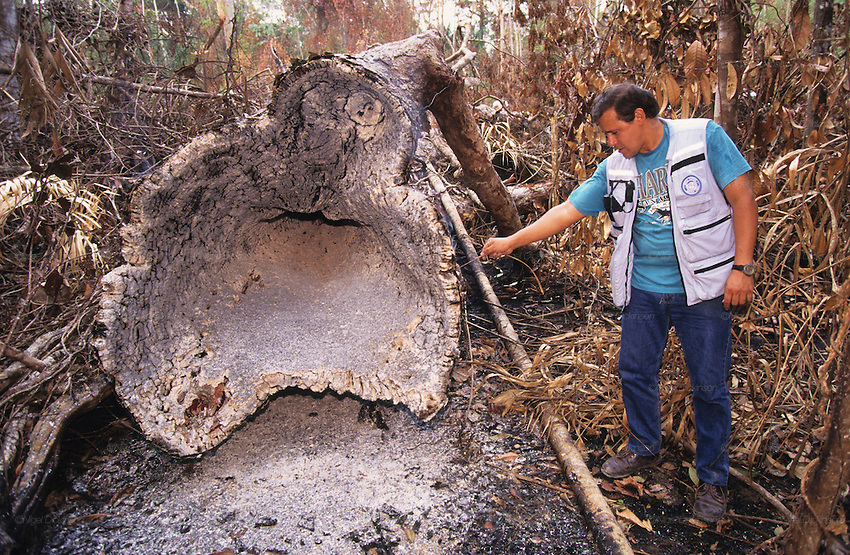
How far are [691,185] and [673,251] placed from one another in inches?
10.0

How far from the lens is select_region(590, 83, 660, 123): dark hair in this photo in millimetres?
1630

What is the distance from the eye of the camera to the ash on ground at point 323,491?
162 centimetres

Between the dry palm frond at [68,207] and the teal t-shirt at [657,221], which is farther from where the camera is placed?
the dry palm frond at [68,207]

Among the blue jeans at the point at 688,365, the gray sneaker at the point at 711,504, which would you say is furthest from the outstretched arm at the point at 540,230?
the gray sneaker at the point at 711,504

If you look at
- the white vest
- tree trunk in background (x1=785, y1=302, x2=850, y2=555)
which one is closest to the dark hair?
the white vest

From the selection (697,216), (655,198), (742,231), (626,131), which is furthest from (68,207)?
(742,231)

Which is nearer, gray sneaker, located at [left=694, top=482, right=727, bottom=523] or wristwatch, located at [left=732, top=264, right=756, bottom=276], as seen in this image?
wristwatch, located at [left=732, top=264, right=756, bottom=276]

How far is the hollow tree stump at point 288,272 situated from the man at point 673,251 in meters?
0.49

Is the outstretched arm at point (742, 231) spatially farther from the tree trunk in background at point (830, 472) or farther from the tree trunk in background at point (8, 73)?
the tree trunk in background at point (8, 73)

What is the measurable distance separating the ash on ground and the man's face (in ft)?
4.21

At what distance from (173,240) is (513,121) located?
423 cm

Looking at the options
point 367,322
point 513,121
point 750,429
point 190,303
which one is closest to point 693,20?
point 750,429

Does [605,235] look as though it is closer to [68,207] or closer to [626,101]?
[626,101]

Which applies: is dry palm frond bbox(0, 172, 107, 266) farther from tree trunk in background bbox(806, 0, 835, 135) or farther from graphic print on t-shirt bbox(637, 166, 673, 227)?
tree trunk in background bbox(806, 0, 835, 135)
